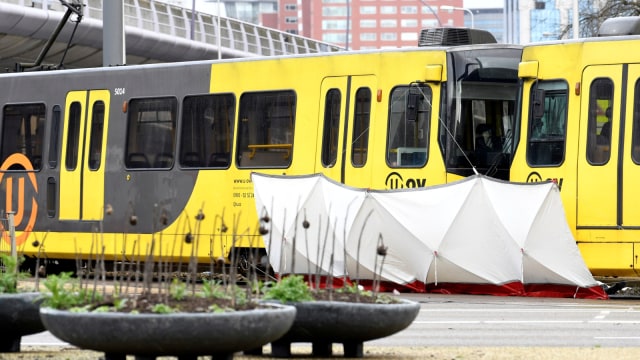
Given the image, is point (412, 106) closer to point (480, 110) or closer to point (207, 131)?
point (480, 110)

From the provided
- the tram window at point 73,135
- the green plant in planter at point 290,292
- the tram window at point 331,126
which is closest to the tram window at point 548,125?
the tram window at point 331,126

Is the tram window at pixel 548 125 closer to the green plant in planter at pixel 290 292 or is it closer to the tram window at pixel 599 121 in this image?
the tram window at pixel 599 121

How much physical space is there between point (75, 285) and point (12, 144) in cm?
1626

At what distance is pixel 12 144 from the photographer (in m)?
27.2

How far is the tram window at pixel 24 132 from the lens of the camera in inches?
1048

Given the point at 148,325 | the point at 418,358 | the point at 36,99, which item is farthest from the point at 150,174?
the point at 148,325

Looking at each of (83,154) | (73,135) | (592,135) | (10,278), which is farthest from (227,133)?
(10,278)

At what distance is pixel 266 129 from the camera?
2389cm

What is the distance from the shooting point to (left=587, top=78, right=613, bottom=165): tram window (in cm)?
2089

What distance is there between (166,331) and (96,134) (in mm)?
15941

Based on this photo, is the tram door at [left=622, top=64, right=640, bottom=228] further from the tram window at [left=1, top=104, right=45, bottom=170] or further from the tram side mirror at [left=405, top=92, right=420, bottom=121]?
the tram window at [left=1, top=104, right=45, bottom=170]

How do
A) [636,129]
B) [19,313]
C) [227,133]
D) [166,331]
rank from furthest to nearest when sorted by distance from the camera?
[227,133], [636,129], [19,313], [166,331]

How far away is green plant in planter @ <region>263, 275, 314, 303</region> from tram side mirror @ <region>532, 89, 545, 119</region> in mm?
10032

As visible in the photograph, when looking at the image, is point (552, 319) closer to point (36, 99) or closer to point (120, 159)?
point (120, 159)
